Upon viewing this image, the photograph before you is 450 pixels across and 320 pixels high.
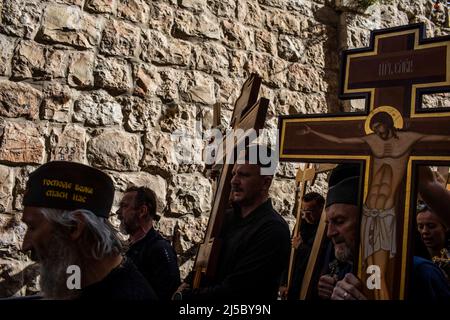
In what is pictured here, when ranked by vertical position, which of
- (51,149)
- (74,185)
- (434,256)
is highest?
(51,149)

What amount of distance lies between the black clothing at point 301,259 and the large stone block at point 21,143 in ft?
6.58

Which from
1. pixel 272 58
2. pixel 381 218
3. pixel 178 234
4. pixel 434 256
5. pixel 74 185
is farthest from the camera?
pixel 272 58

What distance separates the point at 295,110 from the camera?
17.8ft

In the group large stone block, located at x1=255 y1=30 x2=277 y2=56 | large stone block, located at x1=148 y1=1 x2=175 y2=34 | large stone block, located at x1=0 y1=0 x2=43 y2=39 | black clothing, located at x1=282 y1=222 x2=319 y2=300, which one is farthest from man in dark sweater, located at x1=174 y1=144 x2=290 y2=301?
large stone block, located at x1=255 y1=30 x2=277 y2=56

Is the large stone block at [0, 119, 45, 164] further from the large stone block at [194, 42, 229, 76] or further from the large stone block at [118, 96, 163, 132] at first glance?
the large stone block at [194, 42, 229, 76]

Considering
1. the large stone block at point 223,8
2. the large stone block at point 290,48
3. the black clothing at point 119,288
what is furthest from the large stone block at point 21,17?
the black clothing at point 119,288

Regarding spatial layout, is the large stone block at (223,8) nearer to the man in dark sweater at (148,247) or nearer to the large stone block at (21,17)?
the large stone block at (21,17)

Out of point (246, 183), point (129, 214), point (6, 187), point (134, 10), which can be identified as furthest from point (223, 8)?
point (246, 183)

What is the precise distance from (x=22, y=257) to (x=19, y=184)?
0.53 meters

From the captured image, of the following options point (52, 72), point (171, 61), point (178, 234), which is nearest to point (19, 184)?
point (52, 72)

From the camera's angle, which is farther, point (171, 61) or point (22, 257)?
point (171, 61)

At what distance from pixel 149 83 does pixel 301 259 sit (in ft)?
6.55
